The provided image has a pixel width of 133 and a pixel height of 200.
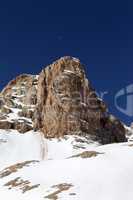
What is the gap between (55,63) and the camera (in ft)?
596

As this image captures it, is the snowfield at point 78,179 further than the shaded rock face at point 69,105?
No

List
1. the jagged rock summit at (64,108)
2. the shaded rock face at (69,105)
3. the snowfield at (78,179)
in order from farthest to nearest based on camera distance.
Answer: the jagged rock summit at (64,108) → the shaded rock face at (69,105) → the snowfield at (78,179)

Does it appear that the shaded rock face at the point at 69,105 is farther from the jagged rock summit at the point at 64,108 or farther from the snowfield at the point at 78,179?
the snowfield at the point at 78,179

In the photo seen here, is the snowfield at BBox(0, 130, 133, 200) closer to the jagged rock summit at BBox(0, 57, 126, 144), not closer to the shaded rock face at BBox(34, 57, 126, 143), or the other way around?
the shaded rock face at BBox(34, 57, 126, 143)

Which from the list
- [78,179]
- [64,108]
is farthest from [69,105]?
[78,179]

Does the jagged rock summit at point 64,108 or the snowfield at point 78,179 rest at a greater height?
the jagged rock summit at point 64,108

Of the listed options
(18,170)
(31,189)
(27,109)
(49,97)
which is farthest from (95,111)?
(31,189)

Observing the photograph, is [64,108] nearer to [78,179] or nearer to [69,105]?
[69,105]

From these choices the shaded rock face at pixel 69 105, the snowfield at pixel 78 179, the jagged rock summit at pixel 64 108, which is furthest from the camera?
the jagged rock summit at pixel 64 108

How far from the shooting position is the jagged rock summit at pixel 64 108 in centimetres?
16125

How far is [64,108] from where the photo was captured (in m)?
164

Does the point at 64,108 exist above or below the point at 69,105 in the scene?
below

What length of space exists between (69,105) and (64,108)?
2.21 meters

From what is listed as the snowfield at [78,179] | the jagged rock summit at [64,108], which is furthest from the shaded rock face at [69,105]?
the snowfield at [78,179]
